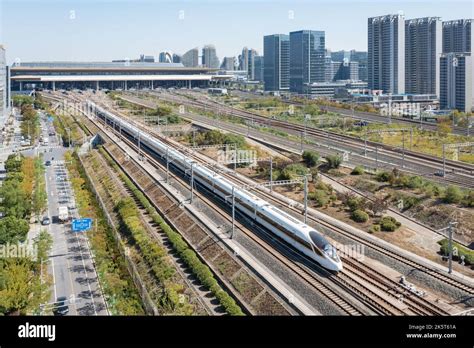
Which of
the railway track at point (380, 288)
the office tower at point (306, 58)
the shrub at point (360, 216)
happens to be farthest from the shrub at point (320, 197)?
the office tower at point (306, 58)

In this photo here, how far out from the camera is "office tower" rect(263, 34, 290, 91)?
5106 cm

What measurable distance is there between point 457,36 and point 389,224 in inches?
1650

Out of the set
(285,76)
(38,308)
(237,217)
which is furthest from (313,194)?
(285,76)

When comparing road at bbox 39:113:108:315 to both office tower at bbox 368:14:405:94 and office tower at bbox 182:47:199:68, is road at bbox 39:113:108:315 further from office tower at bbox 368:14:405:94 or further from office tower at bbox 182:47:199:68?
office tower at bbox 182:47:199:68

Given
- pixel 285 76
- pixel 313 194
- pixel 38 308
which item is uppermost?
pixel 285 76

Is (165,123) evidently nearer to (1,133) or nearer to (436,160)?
(1,133)

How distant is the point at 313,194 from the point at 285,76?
→ 142 ft

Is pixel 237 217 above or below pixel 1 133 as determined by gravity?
below

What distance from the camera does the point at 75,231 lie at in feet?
46.9

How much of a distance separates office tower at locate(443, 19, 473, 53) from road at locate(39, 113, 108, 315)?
42.1 metres

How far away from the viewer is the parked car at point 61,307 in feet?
30.6

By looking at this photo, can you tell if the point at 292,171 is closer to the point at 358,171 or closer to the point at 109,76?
the point at 358,171

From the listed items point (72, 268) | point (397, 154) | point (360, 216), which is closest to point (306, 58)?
point (397, 154)

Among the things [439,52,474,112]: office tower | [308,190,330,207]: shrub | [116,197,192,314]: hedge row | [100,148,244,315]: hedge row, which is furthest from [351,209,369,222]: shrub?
[439,52,474,112]: office tower
